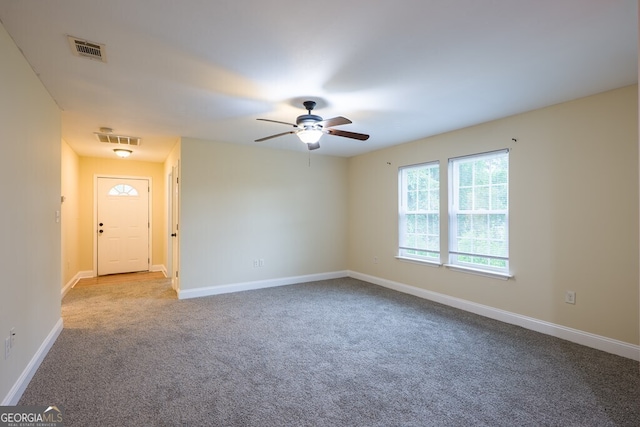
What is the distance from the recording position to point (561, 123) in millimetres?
3285

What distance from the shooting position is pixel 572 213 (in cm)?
320

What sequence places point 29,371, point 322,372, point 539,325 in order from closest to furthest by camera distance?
point 29,371
point 322,372
point 539,325

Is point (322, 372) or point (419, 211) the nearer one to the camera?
point (322, 372)

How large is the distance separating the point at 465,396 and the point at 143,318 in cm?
355

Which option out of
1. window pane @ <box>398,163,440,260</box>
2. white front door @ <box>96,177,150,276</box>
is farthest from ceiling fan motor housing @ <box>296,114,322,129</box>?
white front door @ <box>96,177,150,276</box>

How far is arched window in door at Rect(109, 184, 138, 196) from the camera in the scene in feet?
21.5

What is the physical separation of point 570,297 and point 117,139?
20.1ft

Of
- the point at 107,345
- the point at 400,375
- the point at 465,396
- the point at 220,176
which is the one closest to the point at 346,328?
the point at 400,375

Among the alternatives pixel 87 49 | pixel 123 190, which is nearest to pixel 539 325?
pixel 87 49

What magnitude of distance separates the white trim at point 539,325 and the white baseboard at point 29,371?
4.42 m

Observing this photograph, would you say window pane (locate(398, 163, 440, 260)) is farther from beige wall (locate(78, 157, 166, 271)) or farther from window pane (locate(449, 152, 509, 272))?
beige wall (locate(78, 157, 166, 271))

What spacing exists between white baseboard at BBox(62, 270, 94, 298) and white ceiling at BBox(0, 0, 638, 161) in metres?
2.95

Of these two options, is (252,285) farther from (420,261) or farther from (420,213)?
(420,213)

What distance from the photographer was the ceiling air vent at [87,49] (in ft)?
7.14
